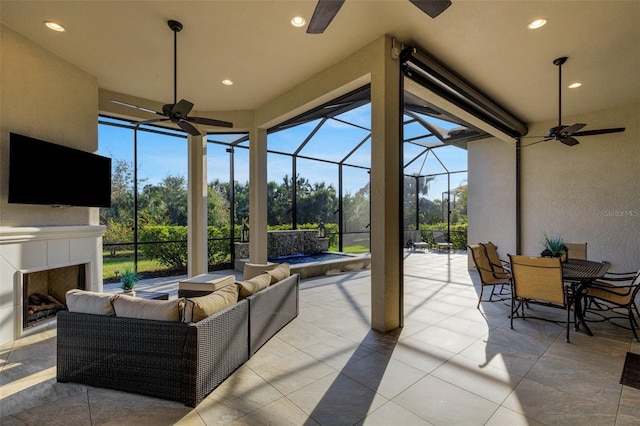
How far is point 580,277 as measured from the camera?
3334 millimetres

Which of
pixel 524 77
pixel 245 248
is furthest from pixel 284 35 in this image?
pixel 245 248

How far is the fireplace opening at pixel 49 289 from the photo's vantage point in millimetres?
3867

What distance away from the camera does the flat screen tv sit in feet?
11.4

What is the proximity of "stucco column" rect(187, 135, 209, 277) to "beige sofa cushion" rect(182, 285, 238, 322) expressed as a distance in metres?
4.14

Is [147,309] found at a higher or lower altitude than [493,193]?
lower

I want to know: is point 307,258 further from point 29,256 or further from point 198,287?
point 29,256

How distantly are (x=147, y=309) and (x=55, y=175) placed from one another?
2.92m

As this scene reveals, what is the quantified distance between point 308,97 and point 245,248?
4.51 m

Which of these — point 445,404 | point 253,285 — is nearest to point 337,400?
point 445,404

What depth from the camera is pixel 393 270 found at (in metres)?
3.69

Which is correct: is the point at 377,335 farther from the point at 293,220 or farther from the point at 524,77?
the point at 293,220

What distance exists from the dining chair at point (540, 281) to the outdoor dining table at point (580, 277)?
10cm

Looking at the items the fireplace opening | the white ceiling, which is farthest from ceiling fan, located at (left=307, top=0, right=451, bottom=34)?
the fireplace opening

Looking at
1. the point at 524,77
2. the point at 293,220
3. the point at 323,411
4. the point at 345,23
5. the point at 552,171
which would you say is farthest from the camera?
the point at 293,220
